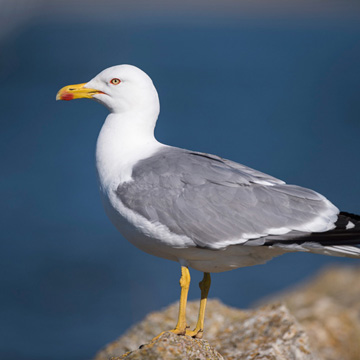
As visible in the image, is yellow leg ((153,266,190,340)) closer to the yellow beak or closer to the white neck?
the white neck

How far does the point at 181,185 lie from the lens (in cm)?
534

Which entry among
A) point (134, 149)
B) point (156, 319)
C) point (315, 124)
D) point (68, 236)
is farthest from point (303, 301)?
point (315, 124)

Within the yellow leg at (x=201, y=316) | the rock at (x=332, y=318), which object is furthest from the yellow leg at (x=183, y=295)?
the rock at (x=332, y=318)

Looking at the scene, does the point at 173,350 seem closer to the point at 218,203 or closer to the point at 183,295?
the point at 183,295

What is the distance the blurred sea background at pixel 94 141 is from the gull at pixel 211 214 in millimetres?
7194

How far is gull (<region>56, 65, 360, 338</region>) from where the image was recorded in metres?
5.13

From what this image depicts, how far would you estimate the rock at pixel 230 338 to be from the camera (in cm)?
485

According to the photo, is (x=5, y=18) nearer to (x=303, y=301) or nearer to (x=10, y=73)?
(x=10, y=73)

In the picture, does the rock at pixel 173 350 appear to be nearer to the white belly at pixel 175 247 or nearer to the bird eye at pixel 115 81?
the white belly at pixel 175 247

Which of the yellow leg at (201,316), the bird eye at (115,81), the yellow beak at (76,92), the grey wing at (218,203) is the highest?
the bird eye at (115,81)

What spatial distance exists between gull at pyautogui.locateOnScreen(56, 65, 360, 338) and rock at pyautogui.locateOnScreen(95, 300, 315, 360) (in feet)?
1.86

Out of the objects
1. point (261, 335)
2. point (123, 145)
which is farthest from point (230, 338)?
point (123, 145)

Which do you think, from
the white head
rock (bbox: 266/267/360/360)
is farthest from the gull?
rock (bbox: 266/267/360/360)

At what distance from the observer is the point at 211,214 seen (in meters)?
5.27
